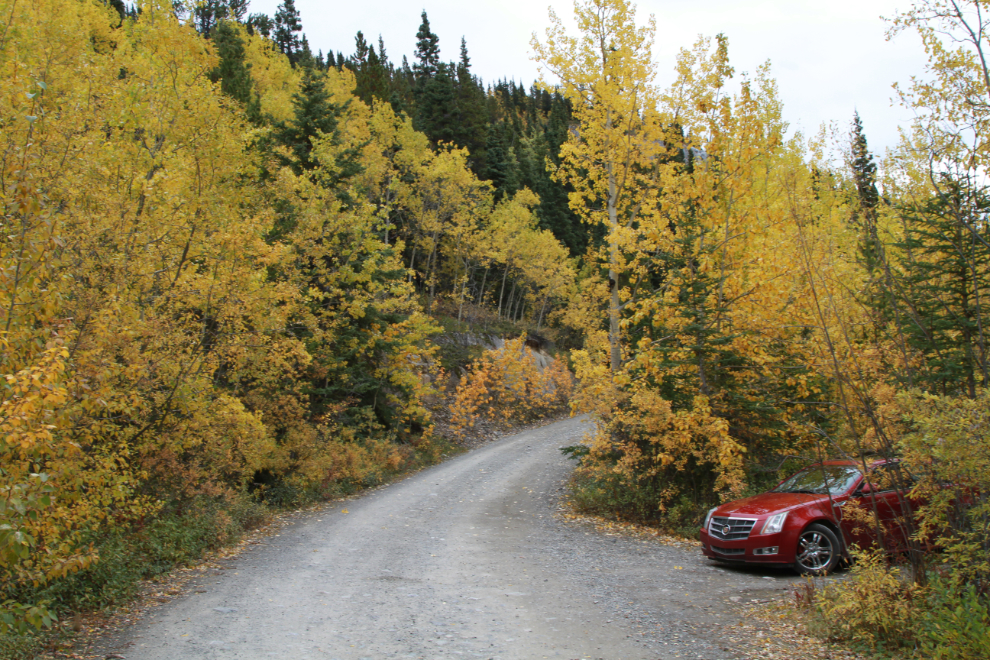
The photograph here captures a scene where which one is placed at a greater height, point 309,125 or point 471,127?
point 471,127

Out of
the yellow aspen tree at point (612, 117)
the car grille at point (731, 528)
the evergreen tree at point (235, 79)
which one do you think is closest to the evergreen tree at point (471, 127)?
the evergreen tree at point (235, 79)

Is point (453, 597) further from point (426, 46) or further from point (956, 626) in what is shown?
point (426, 46)

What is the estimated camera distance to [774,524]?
8219 millimetres

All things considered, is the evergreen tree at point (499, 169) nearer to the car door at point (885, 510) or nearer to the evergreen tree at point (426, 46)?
the evergreen tree at point (426, 46)

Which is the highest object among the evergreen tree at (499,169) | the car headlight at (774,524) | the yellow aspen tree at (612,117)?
the evergreen tree at (499,169)

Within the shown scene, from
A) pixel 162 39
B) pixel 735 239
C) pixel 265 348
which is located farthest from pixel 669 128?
pixel 162 39

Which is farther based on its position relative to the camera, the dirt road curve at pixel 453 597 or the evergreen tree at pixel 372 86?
the evergreen tree at pixel 372 86

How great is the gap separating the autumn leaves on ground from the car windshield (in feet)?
1.32

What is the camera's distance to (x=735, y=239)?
36.6 feet

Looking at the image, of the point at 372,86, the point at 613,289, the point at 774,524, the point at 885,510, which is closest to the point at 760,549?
the point at 774,524

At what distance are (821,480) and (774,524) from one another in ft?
3.94

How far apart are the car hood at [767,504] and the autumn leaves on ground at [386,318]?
954 mm

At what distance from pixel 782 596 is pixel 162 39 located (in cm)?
1729

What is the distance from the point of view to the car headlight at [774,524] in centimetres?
818
